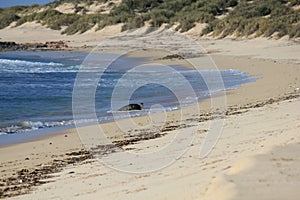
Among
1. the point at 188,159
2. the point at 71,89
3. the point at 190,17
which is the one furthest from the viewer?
the point at 190,17

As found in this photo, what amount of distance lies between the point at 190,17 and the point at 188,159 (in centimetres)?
3854

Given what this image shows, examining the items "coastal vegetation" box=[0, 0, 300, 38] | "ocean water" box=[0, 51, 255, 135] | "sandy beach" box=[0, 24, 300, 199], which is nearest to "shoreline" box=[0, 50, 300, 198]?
"sandy beach" box=[0, 24, 300, 199]

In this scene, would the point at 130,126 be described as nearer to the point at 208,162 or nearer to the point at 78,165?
the point at 78,165

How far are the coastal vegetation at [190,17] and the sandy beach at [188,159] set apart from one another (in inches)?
828

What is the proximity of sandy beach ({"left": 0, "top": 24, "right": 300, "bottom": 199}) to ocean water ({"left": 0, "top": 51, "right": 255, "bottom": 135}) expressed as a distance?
152 cm

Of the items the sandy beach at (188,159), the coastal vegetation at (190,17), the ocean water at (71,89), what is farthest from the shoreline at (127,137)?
the coastal vegetation at (190,17)

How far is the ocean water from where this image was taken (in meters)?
13.4

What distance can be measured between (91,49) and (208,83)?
21585 millimetres

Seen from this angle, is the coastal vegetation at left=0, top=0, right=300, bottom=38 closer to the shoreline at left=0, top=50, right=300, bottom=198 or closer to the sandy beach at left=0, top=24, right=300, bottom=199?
the shoreline at left=0, top=50, right=300, bottom=198

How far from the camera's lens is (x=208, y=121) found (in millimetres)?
11000

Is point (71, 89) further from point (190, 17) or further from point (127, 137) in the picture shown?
point (190, 17)

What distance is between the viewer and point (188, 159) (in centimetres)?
721

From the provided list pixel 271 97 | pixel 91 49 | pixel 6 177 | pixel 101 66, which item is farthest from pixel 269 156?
pixel 91 49

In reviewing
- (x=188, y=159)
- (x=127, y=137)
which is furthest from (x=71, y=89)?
(x=188, y=159)
